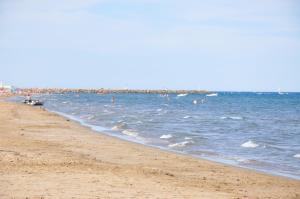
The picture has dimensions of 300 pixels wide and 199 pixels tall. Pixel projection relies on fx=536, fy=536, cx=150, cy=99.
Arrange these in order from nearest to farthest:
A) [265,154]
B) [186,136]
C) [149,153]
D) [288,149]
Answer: [149,153]
[265,154]
[288,149]
[186,136]

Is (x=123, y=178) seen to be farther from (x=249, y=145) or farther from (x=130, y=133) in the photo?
(x=130, y=133)

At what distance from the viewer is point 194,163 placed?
17469mm

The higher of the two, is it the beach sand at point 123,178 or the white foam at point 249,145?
the beach sand at point 123,178

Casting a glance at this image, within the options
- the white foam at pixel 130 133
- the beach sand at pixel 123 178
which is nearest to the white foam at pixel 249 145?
the beach sand at pixel 123 178

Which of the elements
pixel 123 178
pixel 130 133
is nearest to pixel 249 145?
pixel 130 133

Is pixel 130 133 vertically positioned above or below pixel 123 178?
below

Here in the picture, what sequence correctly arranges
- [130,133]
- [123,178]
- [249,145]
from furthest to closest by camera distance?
1. [130,133]
2. [249,145]
3. [123,178]

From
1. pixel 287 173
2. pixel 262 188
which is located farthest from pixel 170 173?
pixel 287 173

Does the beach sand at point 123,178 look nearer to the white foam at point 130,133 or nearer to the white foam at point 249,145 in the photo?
the white foam at point 249,145

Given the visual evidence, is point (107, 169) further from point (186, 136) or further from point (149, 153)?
point (186, 136)

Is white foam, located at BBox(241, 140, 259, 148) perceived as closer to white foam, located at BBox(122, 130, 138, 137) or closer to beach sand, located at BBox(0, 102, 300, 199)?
beach sand, located at BBox(0, 102, 300, 199)

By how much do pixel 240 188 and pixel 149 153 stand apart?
7831 mm

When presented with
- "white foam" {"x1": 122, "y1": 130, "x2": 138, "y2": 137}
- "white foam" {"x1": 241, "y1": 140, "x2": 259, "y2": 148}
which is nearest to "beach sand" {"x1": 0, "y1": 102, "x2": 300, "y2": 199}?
"white foam" {"x1": 241, "y1": 140, "x2": 259, "y2": 148}

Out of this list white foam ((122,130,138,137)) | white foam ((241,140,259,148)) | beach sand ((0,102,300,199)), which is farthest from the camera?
white foam ((122,130,138,137))
